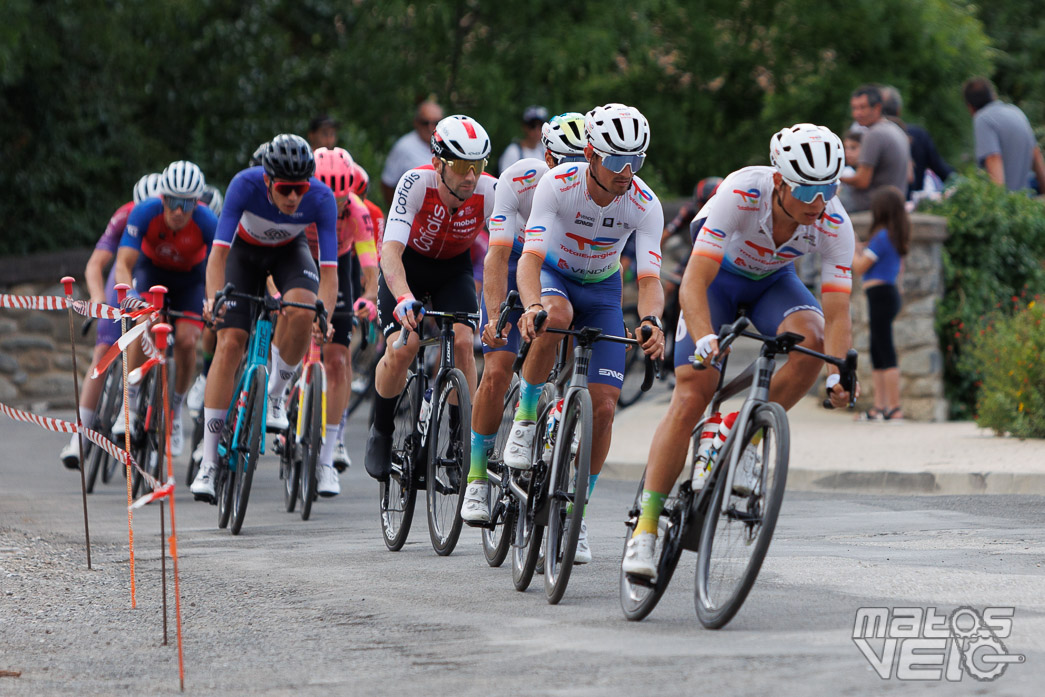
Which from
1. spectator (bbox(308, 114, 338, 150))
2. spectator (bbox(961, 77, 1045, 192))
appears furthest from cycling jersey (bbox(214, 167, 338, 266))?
spectator (bbox(961, 77, 1045, 192))

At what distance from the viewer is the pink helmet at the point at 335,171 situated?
35.1ft

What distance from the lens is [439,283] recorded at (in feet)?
29.1

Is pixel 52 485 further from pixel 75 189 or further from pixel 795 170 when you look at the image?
pixel 75 189

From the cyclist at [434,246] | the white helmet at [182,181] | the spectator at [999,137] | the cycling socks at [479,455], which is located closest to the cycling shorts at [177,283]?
the white helmet at [182,181]

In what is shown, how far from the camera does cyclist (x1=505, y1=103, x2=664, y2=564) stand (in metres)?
6.88

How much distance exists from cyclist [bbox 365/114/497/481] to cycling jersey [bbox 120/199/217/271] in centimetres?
296

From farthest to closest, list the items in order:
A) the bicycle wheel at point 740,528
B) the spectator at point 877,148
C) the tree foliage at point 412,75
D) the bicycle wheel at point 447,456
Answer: the tree foliage at point 412,75
the spectator at point 877,148
the bicycle wheel at point 447,456
the bicycle wheel at point 740,528

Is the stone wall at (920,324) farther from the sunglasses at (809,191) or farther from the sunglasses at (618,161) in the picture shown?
the sunglasses at (809,191)

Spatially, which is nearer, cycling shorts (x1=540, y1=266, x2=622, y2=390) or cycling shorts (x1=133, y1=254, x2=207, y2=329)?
cycling shorts (x1=540, y1=266, x2=622, y2=390)

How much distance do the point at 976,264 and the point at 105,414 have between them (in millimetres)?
7769

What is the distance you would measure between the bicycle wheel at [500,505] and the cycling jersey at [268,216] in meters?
2.14

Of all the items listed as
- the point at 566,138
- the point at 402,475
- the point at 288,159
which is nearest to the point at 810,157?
the point at 566,138

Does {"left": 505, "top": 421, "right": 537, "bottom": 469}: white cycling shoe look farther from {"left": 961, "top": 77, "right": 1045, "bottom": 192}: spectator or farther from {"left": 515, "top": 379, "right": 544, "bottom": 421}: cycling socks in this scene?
{"left": 961, "top": 77, "right": 1045, "bottom": 192}: spectator

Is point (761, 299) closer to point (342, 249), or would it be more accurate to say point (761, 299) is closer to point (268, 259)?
point (268, 259)
